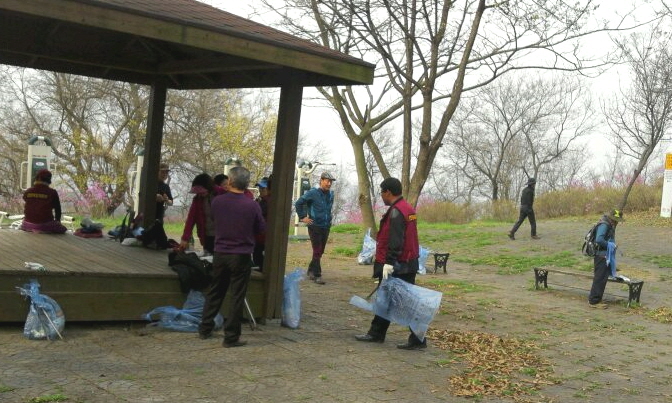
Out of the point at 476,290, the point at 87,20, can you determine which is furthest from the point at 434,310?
the point at 476,290

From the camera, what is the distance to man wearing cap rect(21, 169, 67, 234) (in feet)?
34.3

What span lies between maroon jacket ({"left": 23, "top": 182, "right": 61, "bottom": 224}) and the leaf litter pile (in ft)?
20.1

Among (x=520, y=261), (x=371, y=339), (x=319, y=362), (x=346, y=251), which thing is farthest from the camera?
(x=346, y=251)

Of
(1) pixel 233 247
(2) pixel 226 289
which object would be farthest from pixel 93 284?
(1) pixel 233 247

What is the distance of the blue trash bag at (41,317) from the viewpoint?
6.28 metres

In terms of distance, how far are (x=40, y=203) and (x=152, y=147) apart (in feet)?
6.17

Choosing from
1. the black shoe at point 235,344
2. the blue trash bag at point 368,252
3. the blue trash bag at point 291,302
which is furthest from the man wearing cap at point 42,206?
the blue trash bag at point 368,252

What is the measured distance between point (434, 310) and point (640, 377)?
2.02 m

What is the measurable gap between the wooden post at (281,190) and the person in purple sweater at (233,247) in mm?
850

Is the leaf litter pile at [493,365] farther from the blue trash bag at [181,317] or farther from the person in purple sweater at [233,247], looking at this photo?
the blue trash bag at [181,317]

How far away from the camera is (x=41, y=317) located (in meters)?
6.34

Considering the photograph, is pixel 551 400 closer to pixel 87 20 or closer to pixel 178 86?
pixel 87 20

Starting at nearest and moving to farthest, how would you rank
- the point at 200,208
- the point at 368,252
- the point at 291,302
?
the point at 291,302 → the point at 200,208 → the point at 368,252

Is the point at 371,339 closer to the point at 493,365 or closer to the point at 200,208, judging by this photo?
the point at 493,365
